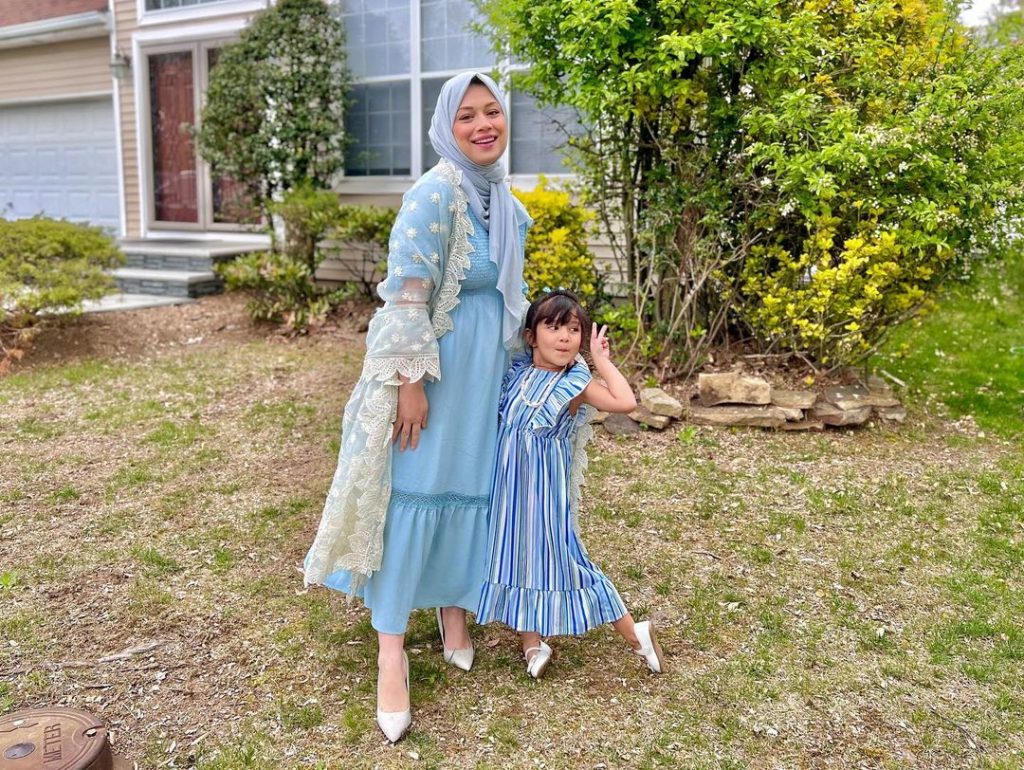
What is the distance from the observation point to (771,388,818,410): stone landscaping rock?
202 inches

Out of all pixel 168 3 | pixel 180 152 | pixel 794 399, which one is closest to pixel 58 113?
pixel 180 152

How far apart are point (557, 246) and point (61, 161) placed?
9.69 meters

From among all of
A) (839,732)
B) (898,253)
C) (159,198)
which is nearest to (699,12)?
(898,253)

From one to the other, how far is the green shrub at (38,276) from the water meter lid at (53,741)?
4.84 metres

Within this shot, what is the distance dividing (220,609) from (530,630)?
47.6 inches

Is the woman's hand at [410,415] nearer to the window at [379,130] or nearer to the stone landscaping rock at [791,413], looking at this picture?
the stone landscaping rock at [791,413]

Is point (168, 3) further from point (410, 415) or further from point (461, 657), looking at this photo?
point (461, 657)

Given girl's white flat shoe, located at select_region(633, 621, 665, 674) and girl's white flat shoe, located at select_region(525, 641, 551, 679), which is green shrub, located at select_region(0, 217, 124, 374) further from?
girl's white flat shoe, located at select_region(633, 621, 665, 674)

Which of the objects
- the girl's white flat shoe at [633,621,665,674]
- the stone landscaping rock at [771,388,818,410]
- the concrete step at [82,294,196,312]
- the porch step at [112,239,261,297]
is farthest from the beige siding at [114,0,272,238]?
the girl's white flat shoe at [633,621,665,674]

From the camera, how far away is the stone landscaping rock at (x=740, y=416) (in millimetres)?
5133

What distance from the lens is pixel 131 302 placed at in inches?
339

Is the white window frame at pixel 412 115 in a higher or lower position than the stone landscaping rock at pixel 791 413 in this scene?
higher

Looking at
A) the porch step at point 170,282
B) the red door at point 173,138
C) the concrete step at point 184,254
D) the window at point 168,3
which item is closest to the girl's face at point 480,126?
the porch step at point 170,282

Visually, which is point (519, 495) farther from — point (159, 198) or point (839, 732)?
point (159, 198)
